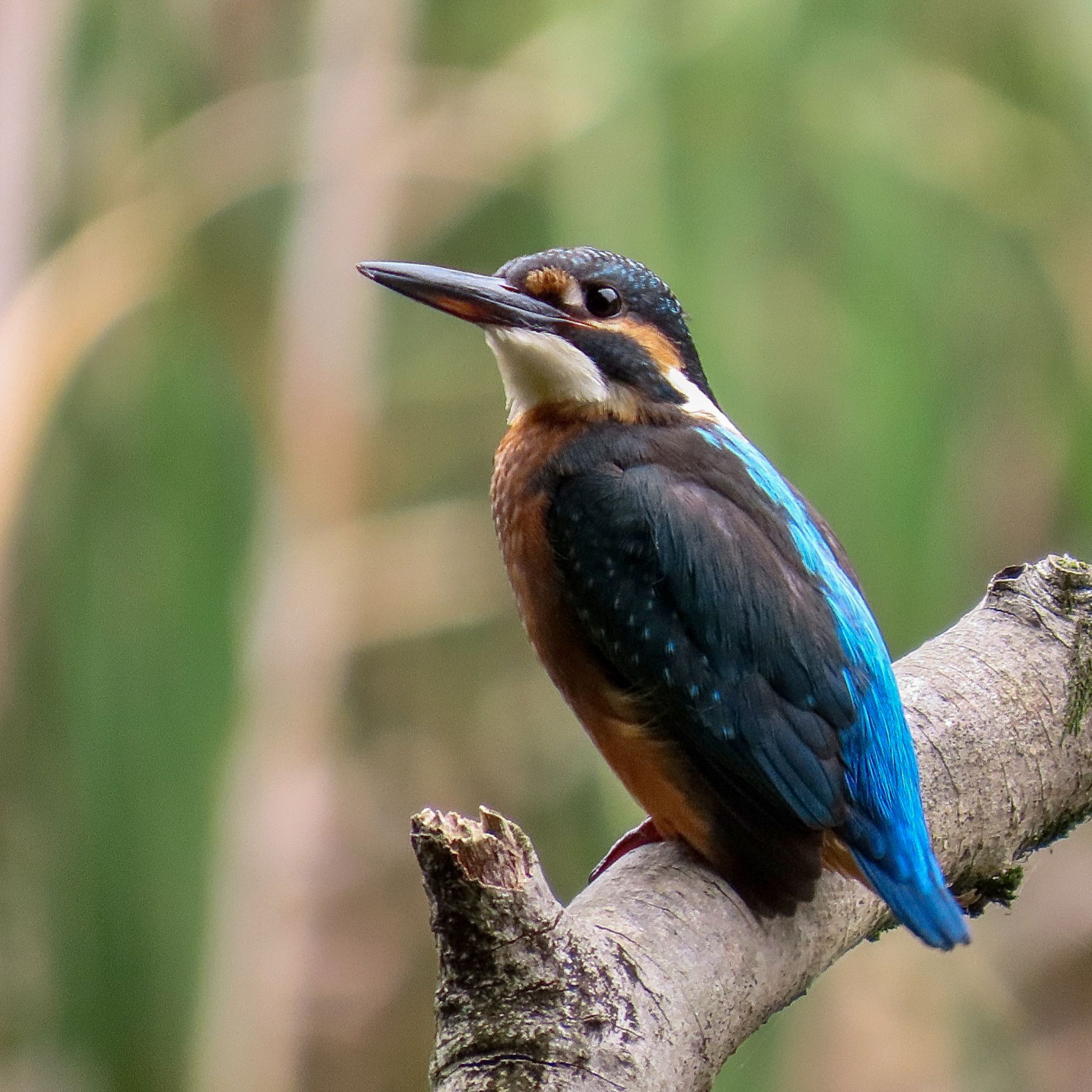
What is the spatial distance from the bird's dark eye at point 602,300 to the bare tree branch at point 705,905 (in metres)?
0.45

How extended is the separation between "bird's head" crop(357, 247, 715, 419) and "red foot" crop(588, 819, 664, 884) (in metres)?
0.39

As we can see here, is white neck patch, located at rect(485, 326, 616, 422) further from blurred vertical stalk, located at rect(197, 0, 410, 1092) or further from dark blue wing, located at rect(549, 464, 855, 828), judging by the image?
blurred vertical stalk, located at rect(197, 0, 410, 1092)

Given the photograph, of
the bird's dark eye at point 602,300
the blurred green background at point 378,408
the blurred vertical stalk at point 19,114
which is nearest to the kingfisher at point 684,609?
the bird's dark eye at point 602,300

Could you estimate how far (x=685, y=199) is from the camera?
1.95m

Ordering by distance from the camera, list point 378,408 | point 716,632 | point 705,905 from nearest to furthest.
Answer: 1. point 705,905
2. point 716,632
3. point 378,408

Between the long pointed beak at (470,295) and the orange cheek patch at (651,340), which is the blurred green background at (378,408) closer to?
the orange cheek patch at (651,340)

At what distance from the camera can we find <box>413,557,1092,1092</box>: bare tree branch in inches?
30.4

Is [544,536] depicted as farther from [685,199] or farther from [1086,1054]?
[1086,1054]

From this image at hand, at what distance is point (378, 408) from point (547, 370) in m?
0.93

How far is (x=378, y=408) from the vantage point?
88.6 inches

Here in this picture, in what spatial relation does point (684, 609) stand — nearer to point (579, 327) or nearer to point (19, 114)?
point (579, 327)

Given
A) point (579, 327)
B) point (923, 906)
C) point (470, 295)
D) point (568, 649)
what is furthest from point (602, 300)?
point (923, 906)

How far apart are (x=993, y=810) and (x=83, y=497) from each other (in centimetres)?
126

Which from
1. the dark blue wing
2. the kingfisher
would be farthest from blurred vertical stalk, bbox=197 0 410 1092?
the dark blue wing
